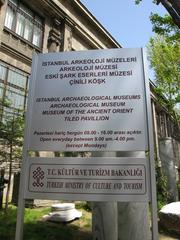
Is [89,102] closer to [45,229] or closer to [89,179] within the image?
[89,179]

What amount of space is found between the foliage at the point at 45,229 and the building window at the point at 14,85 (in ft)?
18.7

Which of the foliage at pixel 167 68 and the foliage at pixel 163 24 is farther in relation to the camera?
the foliage at pixel 167 68

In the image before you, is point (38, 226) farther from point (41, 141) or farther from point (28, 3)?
point (28, 3)

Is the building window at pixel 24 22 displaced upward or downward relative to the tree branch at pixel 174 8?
upward

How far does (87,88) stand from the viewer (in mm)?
3354

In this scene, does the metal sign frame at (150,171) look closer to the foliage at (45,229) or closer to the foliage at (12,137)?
the foliage at (45,229)

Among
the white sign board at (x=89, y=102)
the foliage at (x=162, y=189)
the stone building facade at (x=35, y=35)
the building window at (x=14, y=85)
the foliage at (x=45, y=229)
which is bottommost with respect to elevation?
the foliage at (x=45, y=229)

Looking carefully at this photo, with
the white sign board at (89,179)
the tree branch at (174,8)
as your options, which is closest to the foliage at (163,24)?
the tree branch at (174,8)

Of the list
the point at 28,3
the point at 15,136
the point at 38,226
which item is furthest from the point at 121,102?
the point at 28,3

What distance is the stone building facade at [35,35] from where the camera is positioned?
39.0 ft

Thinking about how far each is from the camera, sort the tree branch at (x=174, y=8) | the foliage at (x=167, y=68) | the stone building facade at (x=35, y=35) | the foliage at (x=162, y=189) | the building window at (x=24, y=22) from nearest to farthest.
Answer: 1. the tree branch at (x=174, y=8)
2. the foliage at (x=162, y=189)
3. the stone building facade at (x=35, y=35)
4. the building window at (x=24, y=22)
5. the foliage at (x=167, y=68)

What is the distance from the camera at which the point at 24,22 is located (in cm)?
1369

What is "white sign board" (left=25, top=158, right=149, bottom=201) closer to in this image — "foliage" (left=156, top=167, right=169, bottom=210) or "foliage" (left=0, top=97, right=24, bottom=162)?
"foliage" (left=0, top=97, right=24, bottom=162)

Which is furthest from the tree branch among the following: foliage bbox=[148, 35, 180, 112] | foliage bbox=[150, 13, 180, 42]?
foliage bbox=[148, 35, 180, 112]
